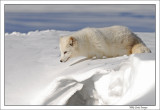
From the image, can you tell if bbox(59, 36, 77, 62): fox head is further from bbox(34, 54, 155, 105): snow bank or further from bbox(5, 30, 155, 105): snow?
bbox(34, 54, 155, 105): snow bank

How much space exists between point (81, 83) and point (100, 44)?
1.96 metres

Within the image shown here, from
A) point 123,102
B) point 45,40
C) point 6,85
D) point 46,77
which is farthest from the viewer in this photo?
point 45,40

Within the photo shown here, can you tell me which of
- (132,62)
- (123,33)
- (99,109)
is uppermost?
(123,33)

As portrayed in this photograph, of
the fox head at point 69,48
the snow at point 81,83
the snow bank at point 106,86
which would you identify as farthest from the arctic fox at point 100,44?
the snow bank at point 106,86

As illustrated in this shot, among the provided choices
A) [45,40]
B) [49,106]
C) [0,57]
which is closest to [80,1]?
[0,57]

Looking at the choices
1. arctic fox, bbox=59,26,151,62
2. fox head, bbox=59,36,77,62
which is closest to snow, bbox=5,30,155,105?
fox head, bbox=59,36,77,62

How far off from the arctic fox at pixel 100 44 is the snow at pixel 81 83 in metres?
0.56

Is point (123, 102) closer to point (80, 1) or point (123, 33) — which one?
point (80, 1)

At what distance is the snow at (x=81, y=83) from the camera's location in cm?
389

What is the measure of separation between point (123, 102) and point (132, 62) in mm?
724

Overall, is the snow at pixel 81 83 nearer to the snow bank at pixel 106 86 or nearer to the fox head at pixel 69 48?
the snow bank at pixel 106 86

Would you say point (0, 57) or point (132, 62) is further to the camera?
point (0, 57)

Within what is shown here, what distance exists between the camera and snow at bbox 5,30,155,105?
153 inches

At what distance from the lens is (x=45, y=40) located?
29.3 feet
